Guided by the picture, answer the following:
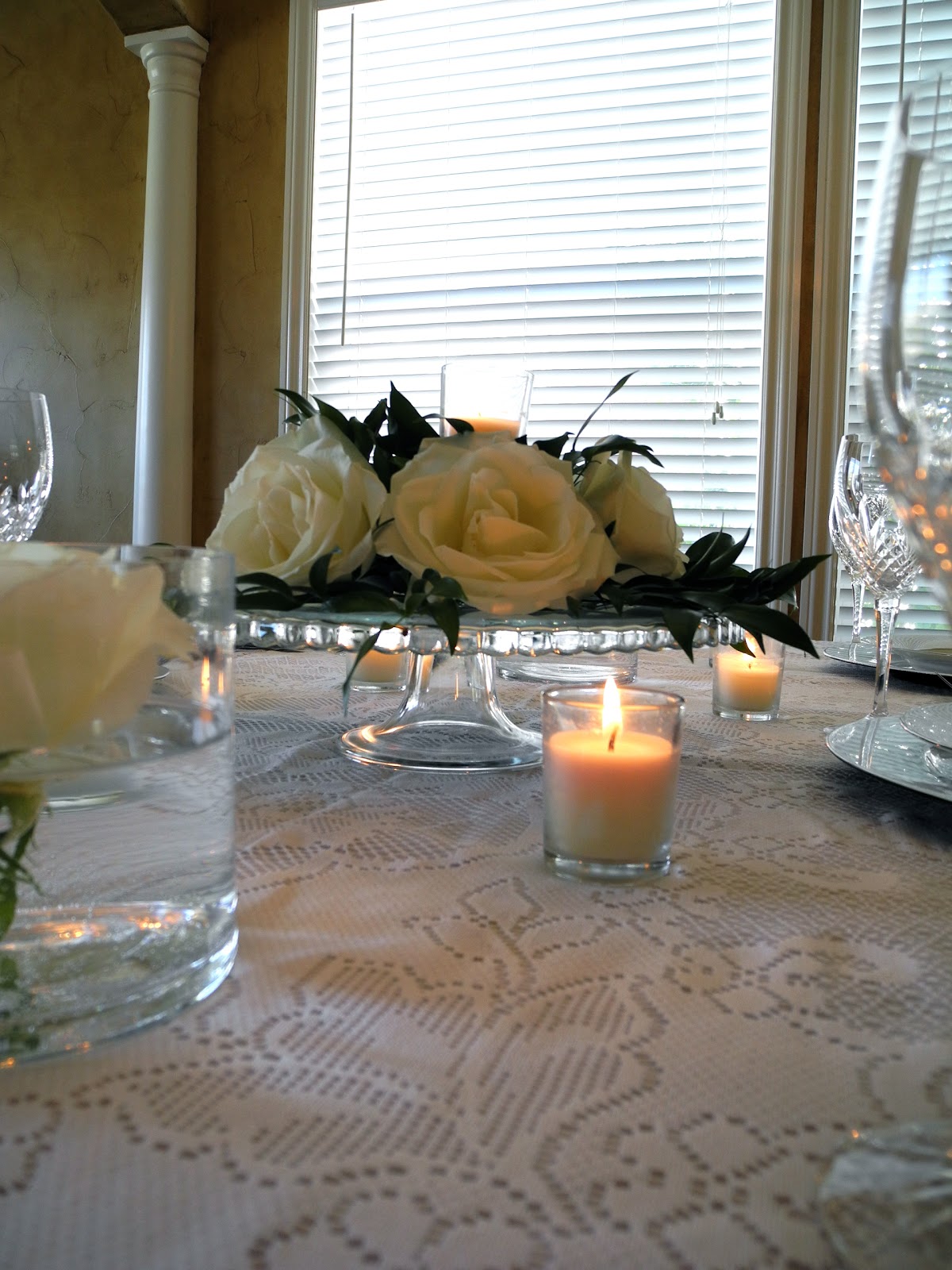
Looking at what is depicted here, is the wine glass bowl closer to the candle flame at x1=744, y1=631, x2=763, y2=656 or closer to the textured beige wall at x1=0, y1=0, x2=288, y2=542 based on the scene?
the candle flame at x1=744, y1=631, x2=763, y2=656

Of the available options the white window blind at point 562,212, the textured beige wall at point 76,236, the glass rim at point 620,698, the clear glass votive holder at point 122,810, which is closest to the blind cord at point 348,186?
the white window blind at point 562,212

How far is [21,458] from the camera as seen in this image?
0.88m

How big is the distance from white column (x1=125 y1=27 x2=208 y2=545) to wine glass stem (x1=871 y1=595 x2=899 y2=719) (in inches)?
110

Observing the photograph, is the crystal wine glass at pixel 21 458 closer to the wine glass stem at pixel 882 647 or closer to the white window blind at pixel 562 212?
the wine glass stem at pixel 882 647

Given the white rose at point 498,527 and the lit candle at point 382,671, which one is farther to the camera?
the lit candle at point 382,671

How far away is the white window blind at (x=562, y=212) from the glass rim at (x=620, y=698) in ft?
8.39

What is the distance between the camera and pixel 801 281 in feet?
9.68

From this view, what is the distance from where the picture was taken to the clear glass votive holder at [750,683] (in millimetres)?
1006

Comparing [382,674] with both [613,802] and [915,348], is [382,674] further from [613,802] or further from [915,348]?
[915,348]

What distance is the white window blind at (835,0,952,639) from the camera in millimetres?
2742

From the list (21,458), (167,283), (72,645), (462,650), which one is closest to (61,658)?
(72,645)

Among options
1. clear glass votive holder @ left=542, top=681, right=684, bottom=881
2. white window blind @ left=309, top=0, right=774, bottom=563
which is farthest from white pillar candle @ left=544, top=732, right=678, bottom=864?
white window blind @ left=309, top=0, right=774, bottom=563

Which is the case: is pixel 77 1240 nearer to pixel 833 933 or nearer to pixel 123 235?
pixel 833 933

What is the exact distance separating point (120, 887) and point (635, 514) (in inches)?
20.2
